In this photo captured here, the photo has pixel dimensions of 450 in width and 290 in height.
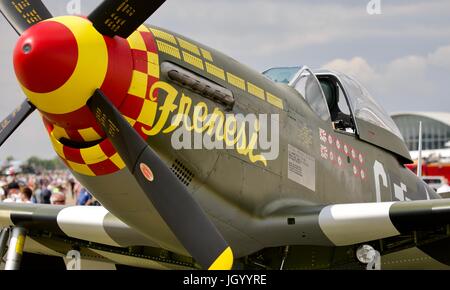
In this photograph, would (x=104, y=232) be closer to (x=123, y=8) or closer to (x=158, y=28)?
(x=158, y=28)

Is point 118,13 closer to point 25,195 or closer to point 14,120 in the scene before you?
point 14,120

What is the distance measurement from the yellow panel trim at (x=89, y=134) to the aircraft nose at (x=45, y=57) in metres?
0.57

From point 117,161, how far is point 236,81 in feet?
5.11

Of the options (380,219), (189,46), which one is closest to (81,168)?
(189,46)

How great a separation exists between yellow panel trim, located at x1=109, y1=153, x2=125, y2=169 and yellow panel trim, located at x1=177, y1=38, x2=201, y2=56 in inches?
46.2

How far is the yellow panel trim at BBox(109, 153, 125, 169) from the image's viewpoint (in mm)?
5746

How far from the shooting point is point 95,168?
5.85 metres

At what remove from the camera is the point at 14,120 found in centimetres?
615

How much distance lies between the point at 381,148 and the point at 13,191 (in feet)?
25.4

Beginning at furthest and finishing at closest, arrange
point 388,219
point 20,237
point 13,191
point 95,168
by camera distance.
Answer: point 13,191, point 20,237, point 388,219, point 95,168

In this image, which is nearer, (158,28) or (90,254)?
(158,28)

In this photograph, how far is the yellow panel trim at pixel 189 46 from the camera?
20.8ft

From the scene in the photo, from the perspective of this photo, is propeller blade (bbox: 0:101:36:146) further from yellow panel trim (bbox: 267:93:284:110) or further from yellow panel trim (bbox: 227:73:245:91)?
yellow panel trim (bbox: 267:93:284:110)
